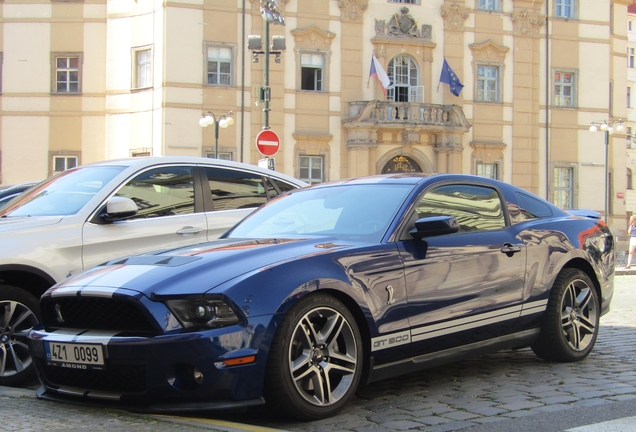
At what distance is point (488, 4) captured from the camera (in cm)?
3572

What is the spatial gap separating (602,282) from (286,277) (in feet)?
11.8

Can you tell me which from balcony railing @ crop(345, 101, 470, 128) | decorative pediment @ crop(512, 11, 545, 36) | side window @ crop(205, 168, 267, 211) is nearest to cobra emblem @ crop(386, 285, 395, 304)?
side window @ crop(205, 168, 267, 211)

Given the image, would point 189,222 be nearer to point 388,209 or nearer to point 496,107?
point 388,209

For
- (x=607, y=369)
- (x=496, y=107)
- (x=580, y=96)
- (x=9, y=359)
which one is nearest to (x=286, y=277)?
(x=9, y=359)

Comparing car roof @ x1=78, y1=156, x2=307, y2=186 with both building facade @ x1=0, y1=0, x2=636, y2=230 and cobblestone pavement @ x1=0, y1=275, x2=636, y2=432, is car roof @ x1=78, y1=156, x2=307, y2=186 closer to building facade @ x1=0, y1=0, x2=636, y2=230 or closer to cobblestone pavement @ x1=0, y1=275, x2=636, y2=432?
cobblestone pavement @ x1=0, y1=275, x2=636, y2=432

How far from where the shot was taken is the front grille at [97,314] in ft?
16.4

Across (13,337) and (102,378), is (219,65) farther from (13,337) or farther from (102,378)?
(102,378)

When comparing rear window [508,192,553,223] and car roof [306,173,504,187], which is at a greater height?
car roof [306,173,504,187]

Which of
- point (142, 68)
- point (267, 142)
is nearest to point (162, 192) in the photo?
point (267, 142)

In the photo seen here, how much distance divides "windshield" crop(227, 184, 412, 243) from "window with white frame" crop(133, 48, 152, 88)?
25.8m

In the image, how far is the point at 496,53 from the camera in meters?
35.5

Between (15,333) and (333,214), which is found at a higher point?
(333,214)

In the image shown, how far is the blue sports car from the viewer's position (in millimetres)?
4902

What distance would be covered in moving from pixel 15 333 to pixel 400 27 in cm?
2891
